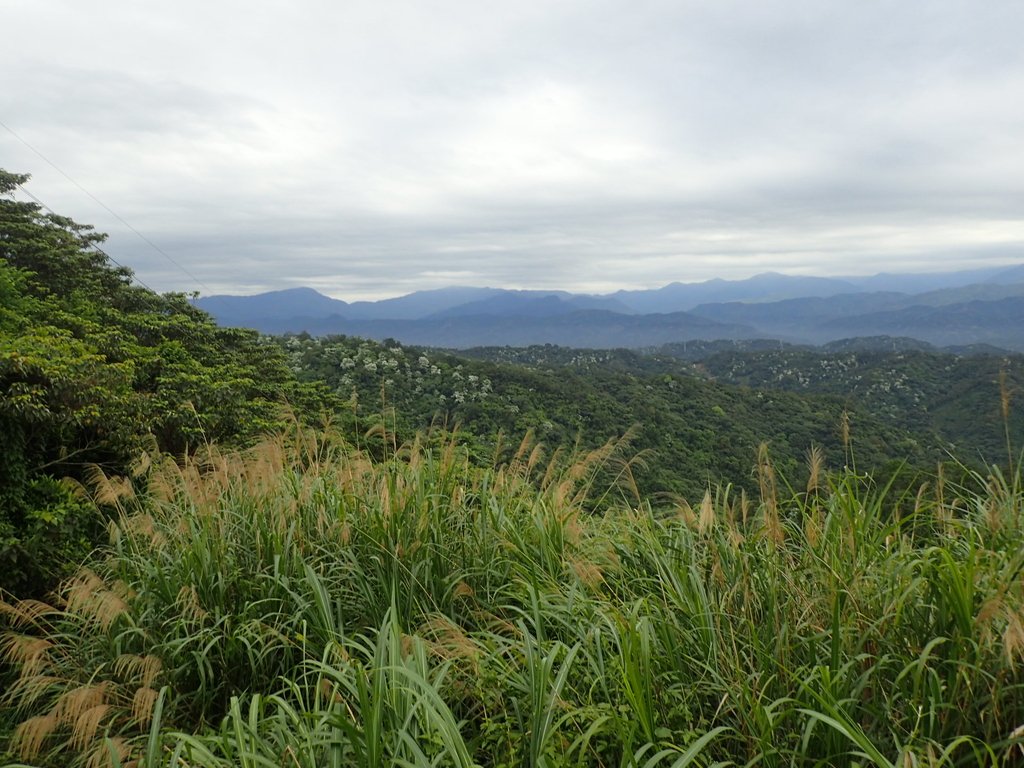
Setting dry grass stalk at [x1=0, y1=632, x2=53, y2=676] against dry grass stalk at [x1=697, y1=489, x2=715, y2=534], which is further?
dry grass stalk at [x1=697, y1=489, x2=715, y2=534]

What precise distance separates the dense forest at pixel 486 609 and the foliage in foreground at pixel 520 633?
17mm

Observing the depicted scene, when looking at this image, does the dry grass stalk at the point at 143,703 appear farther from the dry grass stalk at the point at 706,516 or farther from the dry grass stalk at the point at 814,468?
the dry grass stalk at the point at 814,468

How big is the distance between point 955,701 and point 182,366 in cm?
969

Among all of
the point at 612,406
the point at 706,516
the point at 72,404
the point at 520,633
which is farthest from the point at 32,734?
the point at 612,406

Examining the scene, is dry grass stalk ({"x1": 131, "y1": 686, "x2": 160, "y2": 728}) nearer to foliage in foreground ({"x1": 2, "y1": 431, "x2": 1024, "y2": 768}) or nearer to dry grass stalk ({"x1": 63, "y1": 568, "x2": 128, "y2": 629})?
foliage in foreground ({"x1": 2, "y1": 431, "x2": 1024, "y2": 768})

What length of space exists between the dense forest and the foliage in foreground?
2 cm

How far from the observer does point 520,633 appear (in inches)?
98.5

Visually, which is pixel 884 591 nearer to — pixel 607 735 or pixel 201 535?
pixel 607 735

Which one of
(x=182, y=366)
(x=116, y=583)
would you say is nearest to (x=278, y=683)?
(x=116, y=583)

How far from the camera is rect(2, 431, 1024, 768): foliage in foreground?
1.86 metres

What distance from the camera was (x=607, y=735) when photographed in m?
2.07

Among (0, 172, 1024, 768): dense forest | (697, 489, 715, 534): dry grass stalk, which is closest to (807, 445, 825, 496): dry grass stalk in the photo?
(0, 172, 1024, 768): dense forest

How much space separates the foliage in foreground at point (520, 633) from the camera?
1.86 metres

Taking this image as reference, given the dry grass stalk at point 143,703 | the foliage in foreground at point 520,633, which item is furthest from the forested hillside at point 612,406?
the dry grass stalk at point 143,703
